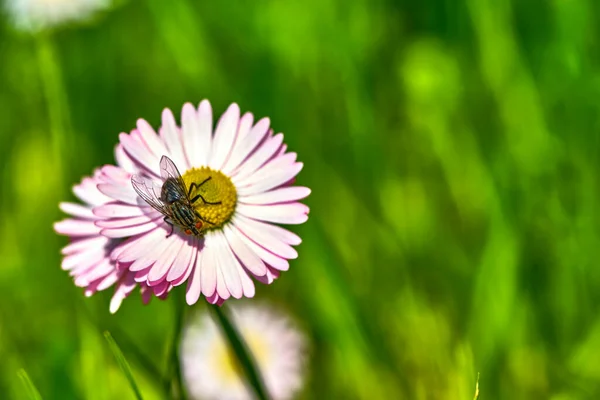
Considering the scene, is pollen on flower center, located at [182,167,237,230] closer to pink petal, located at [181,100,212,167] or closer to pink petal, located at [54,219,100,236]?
pink petal, located at [181,100,212,167]

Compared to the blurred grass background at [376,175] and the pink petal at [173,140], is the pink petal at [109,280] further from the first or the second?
the blurred grass background at [376,175]

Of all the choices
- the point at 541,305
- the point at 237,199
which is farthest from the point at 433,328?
the point at 237,199

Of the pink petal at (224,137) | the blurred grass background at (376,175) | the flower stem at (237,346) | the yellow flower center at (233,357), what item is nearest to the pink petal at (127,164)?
the pink petal at (224,137)

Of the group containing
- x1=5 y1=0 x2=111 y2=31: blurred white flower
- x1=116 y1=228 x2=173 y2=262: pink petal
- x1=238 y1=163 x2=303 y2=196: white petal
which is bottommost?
x1=238 y1=163 x2=303 y2=196: white petal

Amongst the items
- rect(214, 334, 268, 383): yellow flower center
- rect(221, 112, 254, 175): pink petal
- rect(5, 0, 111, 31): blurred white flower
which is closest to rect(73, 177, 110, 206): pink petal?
rect(221, 112, 254, 175): pink petal

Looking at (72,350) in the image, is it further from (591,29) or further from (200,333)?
(591,29)

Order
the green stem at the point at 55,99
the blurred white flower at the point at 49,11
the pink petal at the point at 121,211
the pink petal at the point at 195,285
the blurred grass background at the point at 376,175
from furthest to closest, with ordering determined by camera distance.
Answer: the blurred white flower at the point at 49,11, the green stem at the point at 55,99, the blurred grass background at the point at 376,175, the pink petal at the point at 121,211, the pink petal at the point at 195,285

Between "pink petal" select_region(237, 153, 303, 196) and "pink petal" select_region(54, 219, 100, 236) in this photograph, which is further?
"pink petal" select_region(54, 219, 100, 236)
